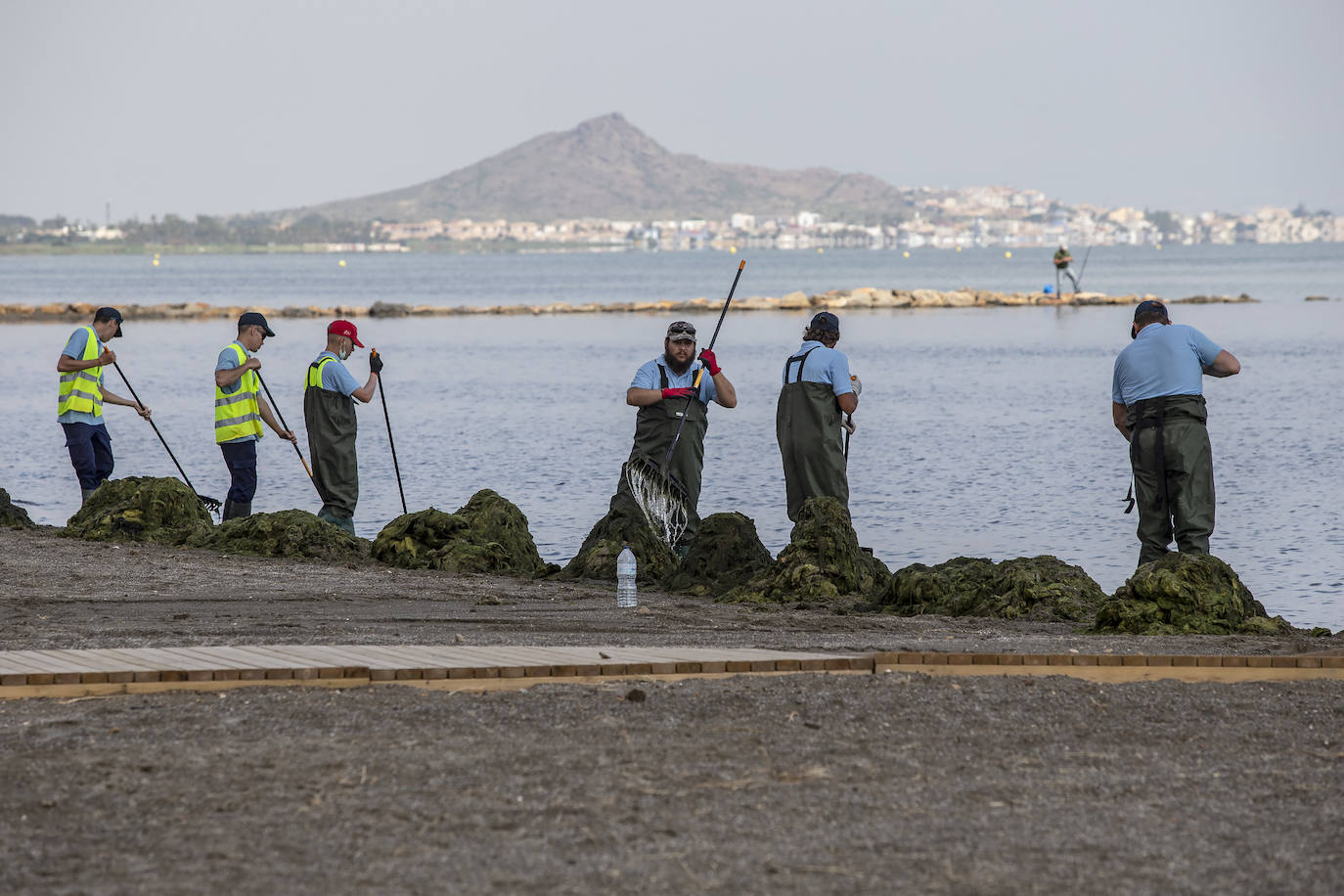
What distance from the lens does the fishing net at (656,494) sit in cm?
1122

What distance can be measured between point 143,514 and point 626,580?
4.99 metres

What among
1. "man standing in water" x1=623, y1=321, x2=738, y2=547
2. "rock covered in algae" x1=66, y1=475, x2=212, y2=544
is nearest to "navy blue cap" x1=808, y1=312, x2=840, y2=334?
"man standing in water" x1=623, y1=321, x2=738, y2=547

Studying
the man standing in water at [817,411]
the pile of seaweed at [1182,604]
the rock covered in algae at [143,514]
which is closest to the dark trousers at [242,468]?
the rock covered in algae at [143,514]

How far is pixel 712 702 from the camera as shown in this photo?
6.43m

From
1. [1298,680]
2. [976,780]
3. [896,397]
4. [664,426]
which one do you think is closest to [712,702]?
[976,780]

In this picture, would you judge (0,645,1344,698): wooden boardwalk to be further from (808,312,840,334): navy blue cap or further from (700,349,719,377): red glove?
(808,312,840,334): navy blue cap

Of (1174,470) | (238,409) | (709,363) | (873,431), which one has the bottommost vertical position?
(873,431)

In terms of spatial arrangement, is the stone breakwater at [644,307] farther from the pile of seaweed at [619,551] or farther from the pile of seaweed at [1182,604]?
the pile of seaweed at [1182,604]

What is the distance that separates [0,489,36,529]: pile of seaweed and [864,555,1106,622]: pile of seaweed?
25.4 ft

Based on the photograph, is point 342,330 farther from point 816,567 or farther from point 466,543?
point 816,567

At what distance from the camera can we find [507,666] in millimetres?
6836

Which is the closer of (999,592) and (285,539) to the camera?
(999,592)

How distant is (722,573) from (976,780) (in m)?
5.51

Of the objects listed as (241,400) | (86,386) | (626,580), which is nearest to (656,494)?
(626,580)
